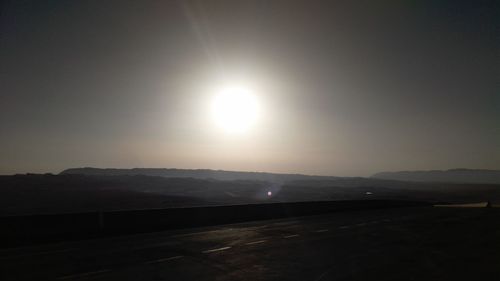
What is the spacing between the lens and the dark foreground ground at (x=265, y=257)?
10.1 metres

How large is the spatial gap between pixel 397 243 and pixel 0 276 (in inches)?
479

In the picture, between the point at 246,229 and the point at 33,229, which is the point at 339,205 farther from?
the point at 33,229

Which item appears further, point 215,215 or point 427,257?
point 215,215

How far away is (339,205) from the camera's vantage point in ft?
124

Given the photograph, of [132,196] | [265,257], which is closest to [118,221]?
[265,257]

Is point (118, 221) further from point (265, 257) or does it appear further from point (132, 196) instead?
point (132, 196)

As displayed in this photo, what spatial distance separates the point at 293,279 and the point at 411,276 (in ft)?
8.81

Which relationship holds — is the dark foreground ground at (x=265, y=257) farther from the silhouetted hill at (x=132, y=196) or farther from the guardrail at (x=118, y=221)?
the silhouetted hill at (x=132, y=196)

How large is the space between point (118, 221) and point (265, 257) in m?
9.62

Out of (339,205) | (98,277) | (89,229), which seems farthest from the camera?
(339,205)

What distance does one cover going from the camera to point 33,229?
672 inches

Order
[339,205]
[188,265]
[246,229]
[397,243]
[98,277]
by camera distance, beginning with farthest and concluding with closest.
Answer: [339,205] < [246,229] < [397,243] < [188,265] < [98,277]

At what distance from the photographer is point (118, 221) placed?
65.5 feet

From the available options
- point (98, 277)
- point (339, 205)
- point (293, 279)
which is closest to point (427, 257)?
point (293, 279)
